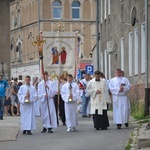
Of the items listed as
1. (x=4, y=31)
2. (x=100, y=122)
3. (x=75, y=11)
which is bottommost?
(x=100, y=122)

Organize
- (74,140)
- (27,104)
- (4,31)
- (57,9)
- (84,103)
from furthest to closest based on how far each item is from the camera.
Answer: (57,9)
(4,31)
(84,103)
(27,104)
(74,140)

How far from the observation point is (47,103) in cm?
1973

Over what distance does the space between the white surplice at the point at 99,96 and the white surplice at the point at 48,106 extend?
1.19 m

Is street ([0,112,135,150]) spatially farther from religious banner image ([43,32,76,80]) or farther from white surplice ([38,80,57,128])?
religious banner image ([43,32,76,80])

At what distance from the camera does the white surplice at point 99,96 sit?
2003 centimetres

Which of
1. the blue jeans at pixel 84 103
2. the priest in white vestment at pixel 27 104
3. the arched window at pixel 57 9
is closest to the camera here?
the priest in white vestment at pixel 27 104

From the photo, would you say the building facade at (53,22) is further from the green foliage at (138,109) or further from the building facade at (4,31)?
the green foliage at (138,109)

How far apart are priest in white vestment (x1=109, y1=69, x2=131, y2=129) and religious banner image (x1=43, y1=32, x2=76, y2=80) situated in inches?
153

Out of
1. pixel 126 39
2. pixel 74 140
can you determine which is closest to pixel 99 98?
pixel 74 140

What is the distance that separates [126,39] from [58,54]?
6807mm

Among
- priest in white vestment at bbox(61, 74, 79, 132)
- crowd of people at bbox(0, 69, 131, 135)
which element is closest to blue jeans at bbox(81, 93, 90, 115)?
crowd of people at bbox(0, 69, 131, 135)

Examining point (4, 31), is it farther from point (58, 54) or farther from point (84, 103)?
point (58, 54)

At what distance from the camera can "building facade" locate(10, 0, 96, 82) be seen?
71.3m

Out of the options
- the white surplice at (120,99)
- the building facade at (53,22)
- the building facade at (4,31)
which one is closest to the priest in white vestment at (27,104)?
the white surplice at (120,99)
